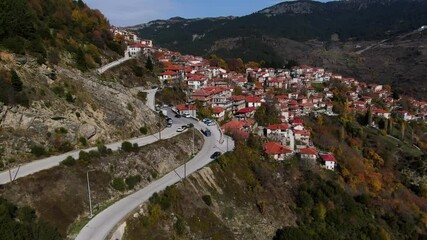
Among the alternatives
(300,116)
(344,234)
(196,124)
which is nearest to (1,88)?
(196,124)

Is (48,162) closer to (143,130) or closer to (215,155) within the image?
(143,130)

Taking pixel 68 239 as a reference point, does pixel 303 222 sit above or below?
below

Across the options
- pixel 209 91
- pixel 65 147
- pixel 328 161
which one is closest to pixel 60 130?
pixel 65 147

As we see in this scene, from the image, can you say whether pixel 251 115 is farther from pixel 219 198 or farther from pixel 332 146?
pixel 219 198

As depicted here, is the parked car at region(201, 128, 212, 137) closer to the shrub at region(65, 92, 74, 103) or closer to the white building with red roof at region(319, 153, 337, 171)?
the shrub at region(65, 92, 74, 103)

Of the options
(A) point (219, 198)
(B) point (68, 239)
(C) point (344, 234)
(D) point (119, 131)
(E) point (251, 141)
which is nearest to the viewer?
(B) point (68, 239)

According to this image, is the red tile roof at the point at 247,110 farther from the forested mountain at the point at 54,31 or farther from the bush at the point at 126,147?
the bush at the point at 126,147

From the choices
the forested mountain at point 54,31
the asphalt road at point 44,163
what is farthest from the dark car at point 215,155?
the forested mountain at point 54,31

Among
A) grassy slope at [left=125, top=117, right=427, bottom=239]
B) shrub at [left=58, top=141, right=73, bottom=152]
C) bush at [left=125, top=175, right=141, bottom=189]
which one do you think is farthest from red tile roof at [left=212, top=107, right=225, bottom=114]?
shrub at [left=58, top=141, right=73, bottom=152]
